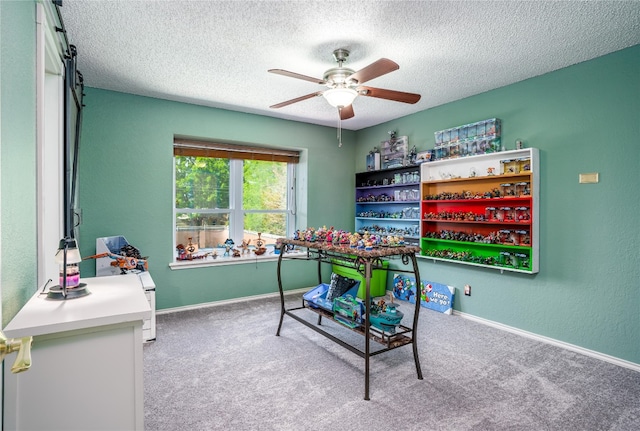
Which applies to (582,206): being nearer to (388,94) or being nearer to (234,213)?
(388,94)

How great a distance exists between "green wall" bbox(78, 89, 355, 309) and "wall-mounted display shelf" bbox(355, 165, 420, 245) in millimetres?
1355

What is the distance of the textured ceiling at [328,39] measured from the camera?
7.23 feet

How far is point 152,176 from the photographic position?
3.97 meters

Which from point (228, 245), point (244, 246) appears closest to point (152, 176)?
point (228, 245)

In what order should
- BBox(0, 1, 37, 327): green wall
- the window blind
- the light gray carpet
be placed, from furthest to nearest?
1. the window blind
2. the light gray carpet
3. BBox(0, 1, 37, 327): green wall

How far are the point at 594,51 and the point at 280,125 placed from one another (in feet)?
11.7

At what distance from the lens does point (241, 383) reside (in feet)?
7.98

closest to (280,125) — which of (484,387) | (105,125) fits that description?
(105,125)

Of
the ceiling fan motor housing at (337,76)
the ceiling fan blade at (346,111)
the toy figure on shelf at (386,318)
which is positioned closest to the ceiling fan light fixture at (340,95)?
the ceiling fan motor housing at (337,76)

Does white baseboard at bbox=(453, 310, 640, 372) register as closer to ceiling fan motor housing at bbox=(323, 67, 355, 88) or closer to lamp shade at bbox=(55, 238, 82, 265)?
ceiling fan motor housing at bbox=(323, 67, 355, 88)

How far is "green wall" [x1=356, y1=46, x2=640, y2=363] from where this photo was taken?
2.74 meters

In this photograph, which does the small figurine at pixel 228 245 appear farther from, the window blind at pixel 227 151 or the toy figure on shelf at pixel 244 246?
the window blind at pixel 227 151

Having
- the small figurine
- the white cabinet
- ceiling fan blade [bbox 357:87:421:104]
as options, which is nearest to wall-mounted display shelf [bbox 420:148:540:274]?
ceiling fan blade [bbox 357:87:421:104]

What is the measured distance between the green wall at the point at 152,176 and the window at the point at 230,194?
0.23 meters
